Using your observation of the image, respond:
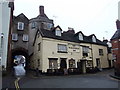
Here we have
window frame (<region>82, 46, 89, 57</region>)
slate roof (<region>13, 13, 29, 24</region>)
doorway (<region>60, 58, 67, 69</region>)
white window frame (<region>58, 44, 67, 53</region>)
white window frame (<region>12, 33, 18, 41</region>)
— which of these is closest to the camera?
doorway (<region>60, 58, 67, 69</region>)

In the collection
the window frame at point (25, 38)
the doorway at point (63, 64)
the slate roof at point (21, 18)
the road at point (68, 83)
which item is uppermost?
the slate roof at point (21, 18)

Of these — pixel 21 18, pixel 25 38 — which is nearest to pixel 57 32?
pixel 25 38

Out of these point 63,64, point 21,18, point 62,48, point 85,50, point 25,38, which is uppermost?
point 21,18

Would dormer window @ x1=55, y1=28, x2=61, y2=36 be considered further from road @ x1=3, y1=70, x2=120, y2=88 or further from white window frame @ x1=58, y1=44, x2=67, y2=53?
road @ x1=3, y1=70, x2=120, y2=88

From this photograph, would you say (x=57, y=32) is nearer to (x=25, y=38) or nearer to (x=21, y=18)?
(x=25, y=38)

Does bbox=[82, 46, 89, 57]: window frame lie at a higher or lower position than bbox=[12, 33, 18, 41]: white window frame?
lower

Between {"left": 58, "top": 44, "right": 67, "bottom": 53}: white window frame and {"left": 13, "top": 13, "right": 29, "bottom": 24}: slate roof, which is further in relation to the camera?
{"left": 13, "top": 13, "right": 29, "bottom": 24}: slate roof

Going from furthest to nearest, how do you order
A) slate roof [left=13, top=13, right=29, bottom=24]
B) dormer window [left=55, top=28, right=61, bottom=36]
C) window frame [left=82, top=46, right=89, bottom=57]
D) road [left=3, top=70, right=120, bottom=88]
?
1. slate roof [left=13, top=13, right=29, bottom=24]
2. window frame [left=82, top=46, right=89, bottom=57]
3. dormer window [left=55, top=28, right=61, bottom=36]
4. road [left=3, top=70, right=120, bottom=88]

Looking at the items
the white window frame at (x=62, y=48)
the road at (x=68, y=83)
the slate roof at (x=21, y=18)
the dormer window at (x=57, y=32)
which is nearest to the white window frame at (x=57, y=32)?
the dormer window at (x=57, y=32)

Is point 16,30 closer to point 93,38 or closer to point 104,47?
point 93,38

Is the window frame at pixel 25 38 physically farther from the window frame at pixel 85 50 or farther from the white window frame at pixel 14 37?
the window frame at pixel 85 50

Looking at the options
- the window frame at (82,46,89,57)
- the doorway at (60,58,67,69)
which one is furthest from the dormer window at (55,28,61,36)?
the window frame at (82,46,89,57)

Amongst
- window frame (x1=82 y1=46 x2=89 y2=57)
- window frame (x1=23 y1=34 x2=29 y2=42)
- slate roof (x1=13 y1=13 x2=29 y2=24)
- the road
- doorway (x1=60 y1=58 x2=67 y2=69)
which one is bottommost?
the road

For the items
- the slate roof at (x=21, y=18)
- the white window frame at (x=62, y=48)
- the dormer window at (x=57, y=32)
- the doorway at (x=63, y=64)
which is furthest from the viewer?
the slate roof at (x=21, y=18)
